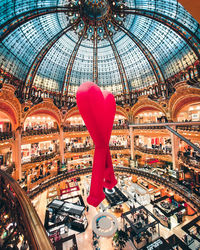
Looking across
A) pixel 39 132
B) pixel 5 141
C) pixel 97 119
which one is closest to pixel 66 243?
pixel 5 141

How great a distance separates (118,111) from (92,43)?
15.8 m

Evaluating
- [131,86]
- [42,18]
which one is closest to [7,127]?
[42,18]

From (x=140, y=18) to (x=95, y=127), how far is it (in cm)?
2634

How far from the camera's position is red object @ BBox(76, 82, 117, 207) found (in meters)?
3.31

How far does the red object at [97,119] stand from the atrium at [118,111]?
10.4 meters

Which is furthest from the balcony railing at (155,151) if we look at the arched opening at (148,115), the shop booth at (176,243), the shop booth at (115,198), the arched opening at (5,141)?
the arched opening at (5,141)

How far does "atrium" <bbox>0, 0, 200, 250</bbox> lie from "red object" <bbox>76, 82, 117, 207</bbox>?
1044 cm

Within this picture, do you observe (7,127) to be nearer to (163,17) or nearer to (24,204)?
(24,204)

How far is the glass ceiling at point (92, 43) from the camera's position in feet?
59.5

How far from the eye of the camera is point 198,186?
17641 mm

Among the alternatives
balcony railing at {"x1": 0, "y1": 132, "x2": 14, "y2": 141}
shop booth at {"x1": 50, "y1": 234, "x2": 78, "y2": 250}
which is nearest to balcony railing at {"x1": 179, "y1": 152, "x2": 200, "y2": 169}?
shop booth at {"x1": 50, "y1": 234, "x2": 78, "y2": 250}

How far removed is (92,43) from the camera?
1070 inches

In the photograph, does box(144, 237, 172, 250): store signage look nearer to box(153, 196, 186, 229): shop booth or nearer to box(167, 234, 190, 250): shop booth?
box(167, 234, 190, 250): shop booth

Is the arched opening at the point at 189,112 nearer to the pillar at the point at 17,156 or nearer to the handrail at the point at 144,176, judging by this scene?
the handrail at the point at 144,176
